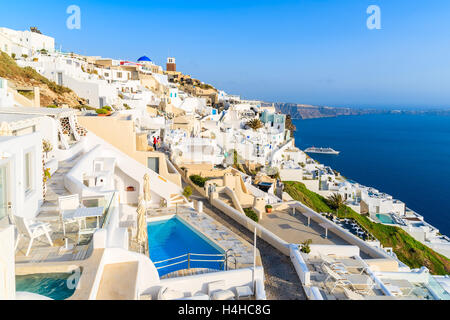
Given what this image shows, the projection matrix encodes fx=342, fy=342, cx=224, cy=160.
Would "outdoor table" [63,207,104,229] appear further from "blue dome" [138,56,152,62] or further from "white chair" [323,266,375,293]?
"blue dome" [138,56,152,62]

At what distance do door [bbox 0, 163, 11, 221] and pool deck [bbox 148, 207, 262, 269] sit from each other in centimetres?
475

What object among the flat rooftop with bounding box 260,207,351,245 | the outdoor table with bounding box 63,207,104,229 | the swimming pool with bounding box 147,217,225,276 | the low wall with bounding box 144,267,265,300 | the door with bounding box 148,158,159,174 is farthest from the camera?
the door with bounding box 148,158,159,174

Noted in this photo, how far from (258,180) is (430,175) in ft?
169

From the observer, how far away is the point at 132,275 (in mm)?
5160

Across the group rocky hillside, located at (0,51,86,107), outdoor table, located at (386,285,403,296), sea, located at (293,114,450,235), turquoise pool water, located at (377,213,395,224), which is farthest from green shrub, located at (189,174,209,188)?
sea, located at (293,114,450,235)

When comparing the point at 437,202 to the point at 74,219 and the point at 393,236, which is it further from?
the point at 74,219

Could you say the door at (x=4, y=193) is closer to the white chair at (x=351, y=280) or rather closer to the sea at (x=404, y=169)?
the white chair at (x=351, y=280)

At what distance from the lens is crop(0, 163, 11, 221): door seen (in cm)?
516

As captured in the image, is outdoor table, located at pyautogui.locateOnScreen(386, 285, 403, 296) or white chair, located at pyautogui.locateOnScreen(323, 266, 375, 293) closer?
white chair, located at pyautogui.locateOnScreen(323, 266, 375, 293)

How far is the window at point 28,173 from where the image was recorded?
21.8 feet

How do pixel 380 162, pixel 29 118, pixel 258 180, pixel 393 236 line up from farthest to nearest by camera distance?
pixel 380 162, pixel 393 236, pixel 258 180, pixel 29 118

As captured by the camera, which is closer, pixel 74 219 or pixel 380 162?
pixel 74 219

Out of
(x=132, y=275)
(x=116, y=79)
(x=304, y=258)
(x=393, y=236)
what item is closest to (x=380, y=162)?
(x=393, y=236)

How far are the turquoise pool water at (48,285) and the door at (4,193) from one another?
4.74ft
